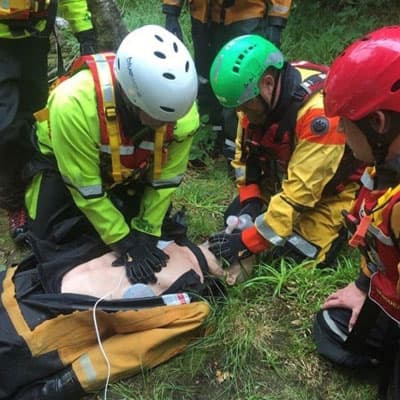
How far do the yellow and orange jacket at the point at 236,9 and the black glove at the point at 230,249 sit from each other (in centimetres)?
211

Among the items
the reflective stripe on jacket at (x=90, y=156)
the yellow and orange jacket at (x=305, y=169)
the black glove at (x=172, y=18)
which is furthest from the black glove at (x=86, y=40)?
the yellow and orange jacket at (x=305, y=169)

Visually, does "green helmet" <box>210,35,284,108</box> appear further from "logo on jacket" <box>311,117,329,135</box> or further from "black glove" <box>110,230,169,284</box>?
"black glove" <box>110,230,169,284</box>

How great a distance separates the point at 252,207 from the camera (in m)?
4.14

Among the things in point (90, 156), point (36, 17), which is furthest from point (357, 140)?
point (36, 17)

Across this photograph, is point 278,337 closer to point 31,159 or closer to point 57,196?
point 57,196

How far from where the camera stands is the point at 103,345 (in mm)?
2961

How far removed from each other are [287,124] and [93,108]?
48.4 inches

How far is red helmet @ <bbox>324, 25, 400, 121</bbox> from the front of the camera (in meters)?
2.18

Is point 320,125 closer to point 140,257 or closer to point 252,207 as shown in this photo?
point 252,207

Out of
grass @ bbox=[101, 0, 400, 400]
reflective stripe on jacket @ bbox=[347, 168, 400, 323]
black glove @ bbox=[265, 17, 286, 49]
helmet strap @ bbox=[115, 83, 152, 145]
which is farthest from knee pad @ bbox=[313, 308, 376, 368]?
black glove @ bbox=[265, 17, 286, 49]

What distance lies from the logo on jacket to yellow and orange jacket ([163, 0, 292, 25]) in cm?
161

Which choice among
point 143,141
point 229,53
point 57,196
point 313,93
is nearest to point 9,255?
point 57,196

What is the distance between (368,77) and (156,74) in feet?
3.85

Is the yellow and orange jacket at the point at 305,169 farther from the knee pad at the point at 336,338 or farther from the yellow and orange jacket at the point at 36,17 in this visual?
the yellow and orange jacket at the point at 36,17
